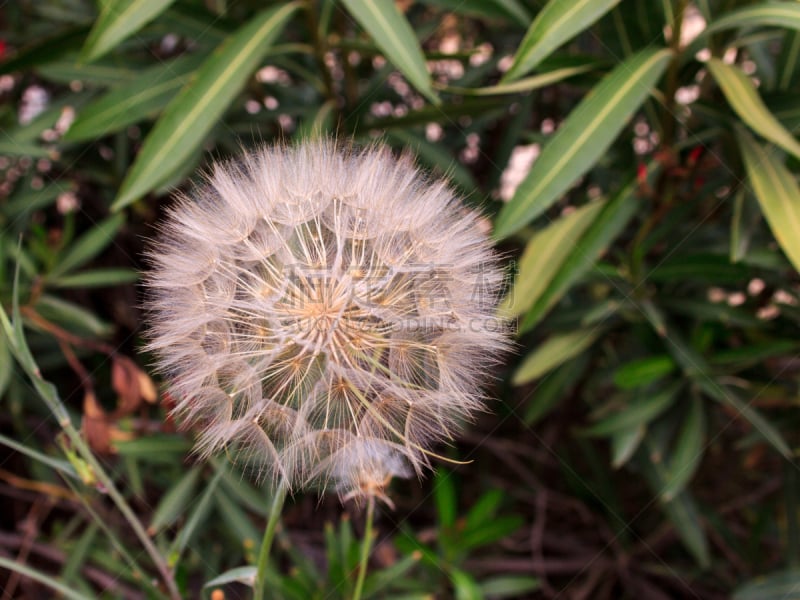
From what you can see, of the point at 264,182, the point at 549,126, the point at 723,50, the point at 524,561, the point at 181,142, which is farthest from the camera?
the point at 549,126

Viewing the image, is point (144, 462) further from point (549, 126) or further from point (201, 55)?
point (549, 126)

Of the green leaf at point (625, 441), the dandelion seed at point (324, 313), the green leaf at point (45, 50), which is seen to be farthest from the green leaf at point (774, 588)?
the green leaf at point (45, 50)

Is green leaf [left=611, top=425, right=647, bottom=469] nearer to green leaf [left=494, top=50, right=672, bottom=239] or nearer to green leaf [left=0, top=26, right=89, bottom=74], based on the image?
green leaf [left=494, top=50, right=672, bottom=239]

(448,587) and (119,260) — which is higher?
(119,260)

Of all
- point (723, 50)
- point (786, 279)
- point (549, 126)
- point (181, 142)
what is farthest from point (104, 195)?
point (786, 279)

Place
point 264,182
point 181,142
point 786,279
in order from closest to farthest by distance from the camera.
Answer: point 264,182
point 181,142
point 786,279

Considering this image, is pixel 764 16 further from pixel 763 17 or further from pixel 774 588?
pixel 774 588

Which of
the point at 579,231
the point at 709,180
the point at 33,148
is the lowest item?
the point at 33,148
